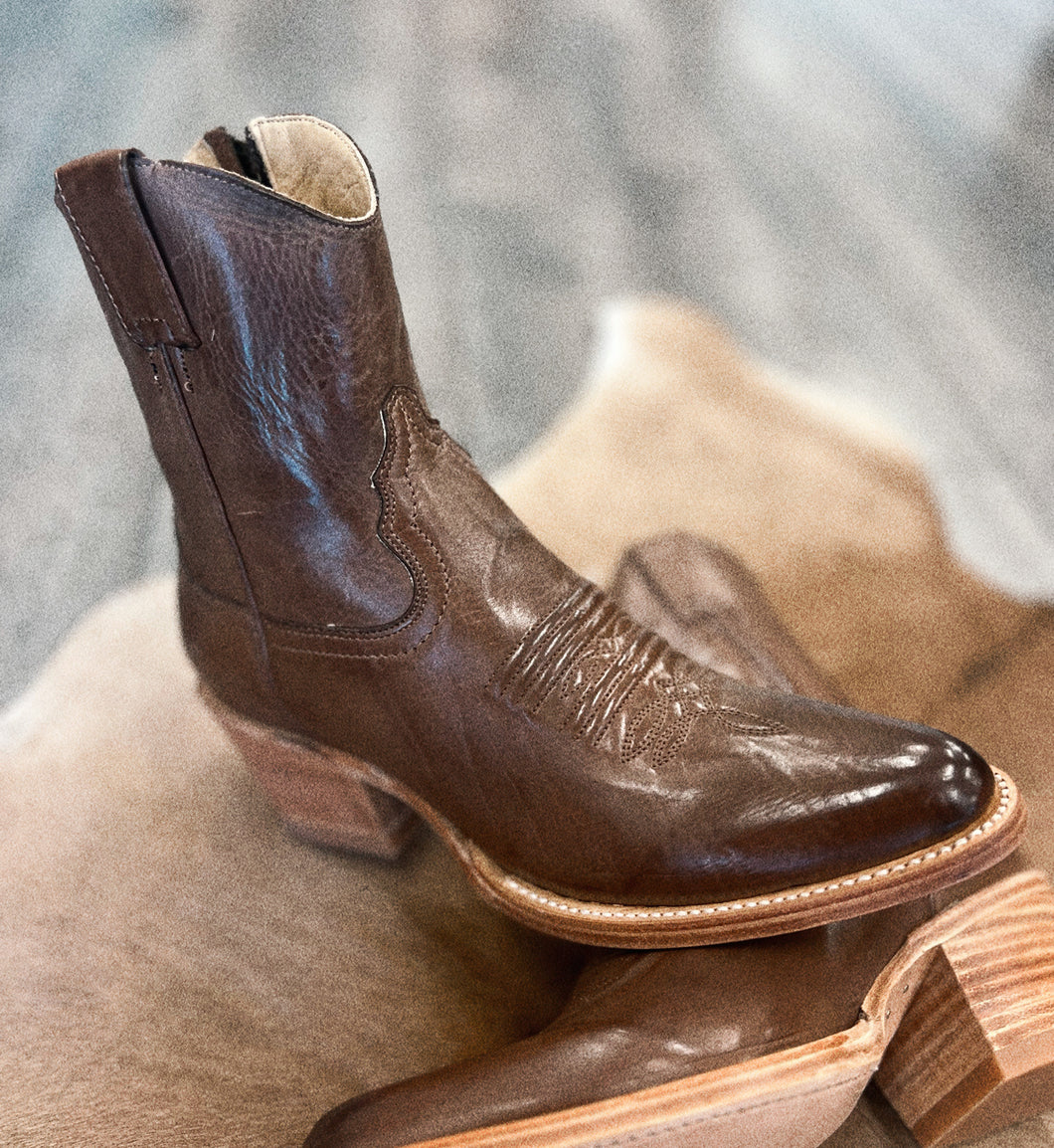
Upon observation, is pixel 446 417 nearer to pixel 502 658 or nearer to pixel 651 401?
pixel 651 401

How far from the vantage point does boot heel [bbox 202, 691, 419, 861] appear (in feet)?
2.77

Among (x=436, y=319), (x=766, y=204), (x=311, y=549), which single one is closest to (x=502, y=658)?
(x=311, y=549)

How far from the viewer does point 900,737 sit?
0.69 meters

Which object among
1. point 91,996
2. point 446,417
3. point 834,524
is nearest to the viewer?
point 91,996

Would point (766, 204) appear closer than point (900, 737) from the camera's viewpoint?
No

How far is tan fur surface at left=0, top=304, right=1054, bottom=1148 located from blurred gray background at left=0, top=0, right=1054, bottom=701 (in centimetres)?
9

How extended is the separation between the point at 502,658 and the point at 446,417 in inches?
28.7

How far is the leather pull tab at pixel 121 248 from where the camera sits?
60 centimetres

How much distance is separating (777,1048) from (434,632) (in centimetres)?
36

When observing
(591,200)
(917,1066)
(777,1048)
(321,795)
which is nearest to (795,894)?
(777,1048)

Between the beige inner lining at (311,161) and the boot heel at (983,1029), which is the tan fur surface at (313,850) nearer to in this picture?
the boot heel at (983,1029)

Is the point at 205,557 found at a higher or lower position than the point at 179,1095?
higher

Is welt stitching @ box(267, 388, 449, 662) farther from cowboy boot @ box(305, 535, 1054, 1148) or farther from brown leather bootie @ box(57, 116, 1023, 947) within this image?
cowboy boot @ box(305, 535, 1054, 1148)

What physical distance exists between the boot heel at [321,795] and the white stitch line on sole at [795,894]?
184 mm
